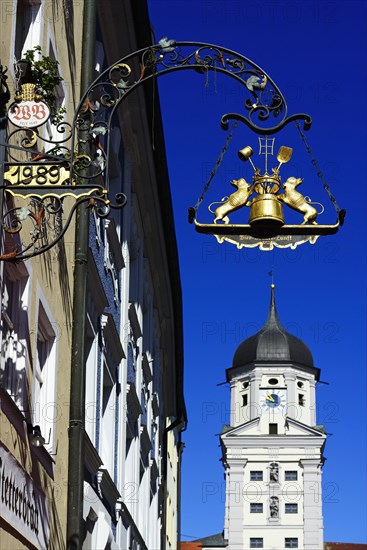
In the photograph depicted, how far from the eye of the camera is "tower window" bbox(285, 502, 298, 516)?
91500 mm

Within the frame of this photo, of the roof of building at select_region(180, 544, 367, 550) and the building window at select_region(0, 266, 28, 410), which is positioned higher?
the roof of building at select_region(180, 544, 367, 550)

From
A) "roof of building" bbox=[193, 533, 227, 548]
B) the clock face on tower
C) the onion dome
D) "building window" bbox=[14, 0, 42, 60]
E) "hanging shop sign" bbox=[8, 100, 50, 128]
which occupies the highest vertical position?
the onion dome

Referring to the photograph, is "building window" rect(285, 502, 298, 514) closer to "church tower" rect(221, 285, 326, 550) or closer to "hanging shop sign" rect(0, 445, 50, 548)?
"church tower" rect(221, 285, 326, 550)

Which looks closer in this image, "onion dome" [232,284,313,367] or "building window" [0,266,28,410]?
"building window" [0,266,28,410]

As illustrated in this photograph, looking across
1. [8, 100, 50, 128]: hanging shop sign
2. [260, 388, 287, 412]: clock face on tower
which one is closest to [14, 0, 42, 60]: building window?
[8, 100, 50, 128]: hanging shop sign

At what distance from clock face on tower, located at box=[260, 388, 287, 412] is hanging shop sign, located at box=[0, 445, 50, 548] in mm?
85590

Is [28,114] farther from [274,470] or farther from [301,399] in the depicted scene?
[301,399]

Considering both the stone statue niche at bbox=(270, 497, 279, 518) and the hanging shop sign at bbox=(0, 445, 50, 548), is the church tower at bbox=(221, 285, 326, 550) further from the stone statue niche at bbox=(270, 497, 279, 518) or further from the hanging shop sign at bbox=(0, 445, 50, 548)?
the hanging shop sign at bbox=(0, 445, 50, 548)

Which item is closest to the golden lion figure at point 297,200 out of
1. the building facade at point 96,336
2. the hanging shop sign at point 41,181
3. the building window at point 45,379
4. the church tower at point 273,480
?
the hanging shop sign at point 41,181

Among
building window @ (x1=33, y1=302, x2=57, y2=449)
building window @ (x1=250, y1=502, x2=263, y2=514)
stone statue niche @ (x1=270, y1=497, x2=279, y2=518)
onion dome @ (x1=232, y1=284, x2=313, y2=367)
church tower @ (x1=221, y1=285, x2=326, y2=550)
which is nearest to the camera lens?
building window @ (x1=33, y1=302, x2=57, y2=449)

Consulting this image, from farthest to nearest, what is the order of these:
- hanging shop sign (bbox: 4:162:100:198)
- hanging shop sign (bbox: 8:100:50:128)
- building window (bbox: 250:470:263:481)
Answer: building window (bbox: 250:470:263:481)
hanging shop sign (bbox: 8:100:50:128)
hanging shop sign (bbox: 4:162:100:198)

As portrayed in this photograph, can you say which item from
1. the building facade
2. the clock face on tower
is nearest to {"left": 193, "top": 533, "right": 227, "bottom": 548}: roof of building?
the clock face on tower

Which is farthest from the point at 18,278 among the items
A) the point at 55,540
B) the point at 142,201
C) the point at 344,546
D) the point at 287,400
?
the point at 344,546

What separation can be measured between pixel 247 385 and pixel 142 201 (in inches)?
3057
